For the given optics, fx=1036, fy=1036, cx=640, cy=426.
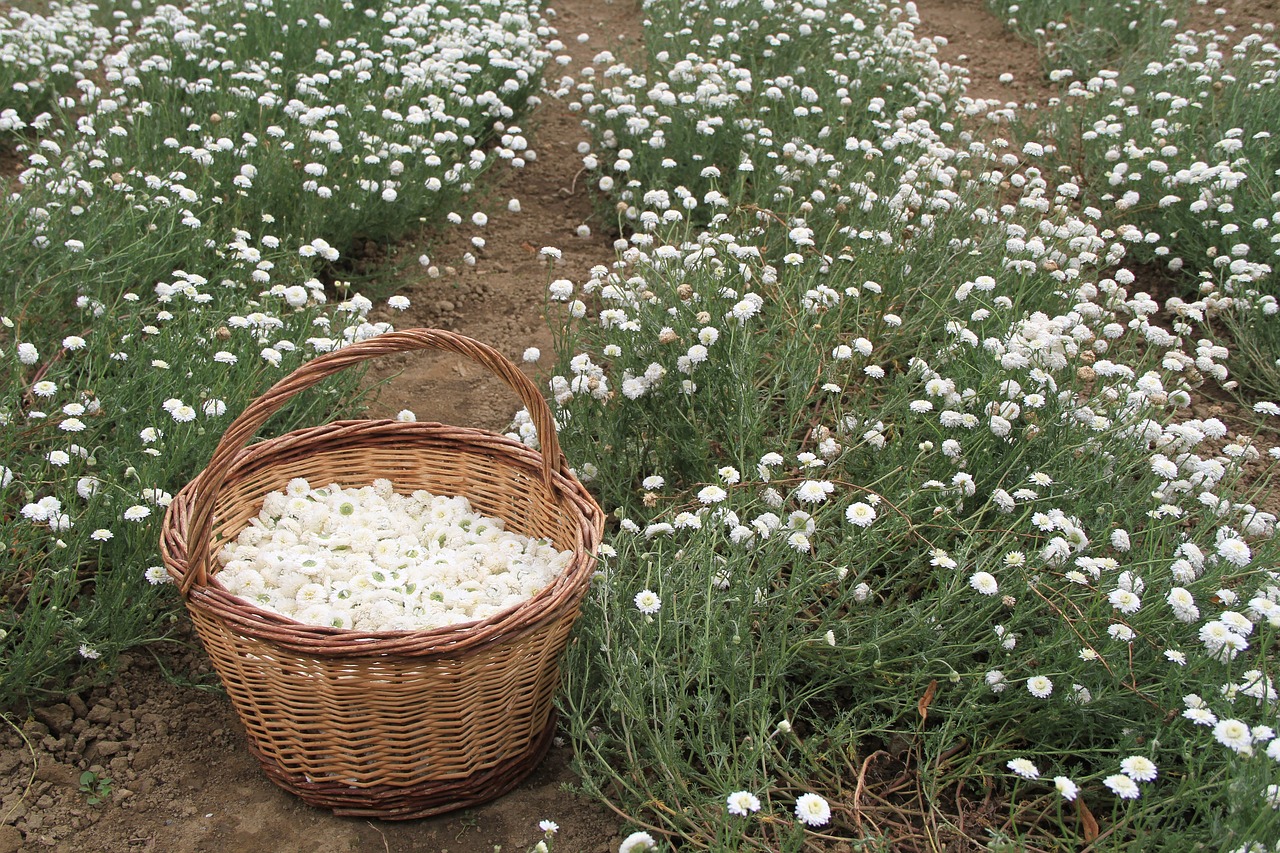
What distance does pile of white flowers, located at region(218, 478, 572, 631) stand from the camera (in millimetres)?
2486

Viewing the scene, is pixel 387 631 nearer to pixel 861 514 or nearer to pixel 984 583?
pixel 861 514

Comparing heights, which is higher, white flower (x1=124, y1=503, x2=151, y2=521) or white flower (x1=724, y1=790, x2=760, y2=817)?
white flower (x1=724, y1=790, x2=760, y2=817)

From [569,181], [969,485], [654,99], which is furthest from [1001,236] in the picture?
[569,181]

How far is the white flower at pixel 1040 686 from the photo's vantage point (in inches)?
89.0

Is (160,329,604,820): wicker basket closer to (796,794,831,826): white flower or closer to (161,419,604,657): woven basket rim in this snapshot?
(161,419,604,657): woven basket rim

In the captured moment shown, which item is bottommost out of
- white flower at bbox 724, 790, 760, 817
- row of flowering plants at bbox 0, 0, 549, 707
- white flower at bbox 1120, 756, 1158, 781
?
row of flowering plants at bbox 0, 0, 549, 707

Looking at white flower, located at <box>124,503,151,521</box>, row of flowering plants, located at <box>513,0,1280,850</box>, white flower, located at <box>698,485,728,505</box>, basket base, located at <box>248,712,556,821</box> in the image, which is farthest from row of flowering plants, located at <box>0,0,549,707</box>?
white flower, located at <box>698,485,728,505</box>

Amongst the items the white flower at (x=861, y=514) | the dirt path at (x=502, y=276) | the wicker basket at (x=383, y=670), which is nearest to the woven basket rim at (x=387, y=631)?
the wicker basket at (x=383, y=670)

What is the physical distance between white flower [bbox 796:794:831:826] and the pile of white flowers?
81 centimetres

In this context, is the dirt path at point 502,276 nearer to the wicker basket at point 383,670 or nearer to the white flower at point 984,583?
the wicker basket at point 383,670

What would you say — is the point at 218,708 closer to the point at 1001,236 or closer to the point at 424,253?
the point at 424,253

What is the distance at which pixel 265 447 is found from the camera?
2762mm

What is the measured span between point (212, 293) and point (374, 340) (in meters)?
1.70

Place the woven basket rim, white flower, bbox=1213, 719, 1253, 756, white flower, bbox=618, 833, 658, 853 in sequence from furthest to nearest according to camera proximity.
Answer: the woven basket rim → white flower, bbox=1213, 719, 1253, 756 → white flower, bbox=618, 833, 658, 853
